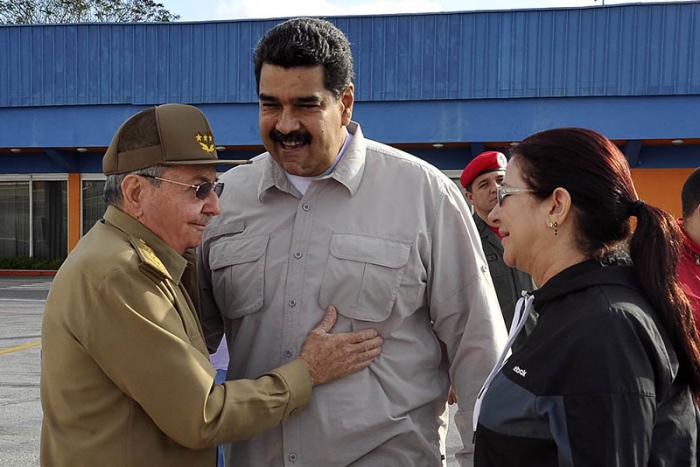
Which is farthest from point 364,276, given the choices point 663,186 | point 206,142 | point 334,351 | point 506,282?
point 663,186

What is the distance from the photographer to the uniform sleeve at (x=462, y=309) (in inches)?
99.0

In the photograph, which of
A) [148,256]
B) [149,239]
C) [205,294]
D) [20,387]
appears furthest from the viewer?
[20,387]

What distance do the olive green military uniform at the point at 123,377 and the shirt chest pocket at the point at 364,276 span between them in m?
0.46

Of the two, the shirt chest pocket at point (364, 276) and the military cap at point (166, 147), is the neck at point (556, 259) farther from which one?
the military cap at point (166, 147)

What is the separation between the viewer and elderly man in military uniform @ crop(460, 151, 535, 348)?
444cm

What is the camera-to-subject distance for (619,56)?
1727 cm

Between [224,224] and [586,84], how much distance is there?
16129mm

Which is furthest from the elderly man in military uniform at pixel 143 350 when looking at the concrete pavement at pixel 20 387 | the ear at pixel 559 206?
the concrete pavement at pixel 20 387

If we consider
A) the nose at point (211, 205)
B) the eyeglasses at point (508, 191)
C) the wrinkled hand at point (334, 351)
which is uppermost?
the eyeglasses at point (508, 191)

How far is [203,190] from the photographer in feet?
7.85

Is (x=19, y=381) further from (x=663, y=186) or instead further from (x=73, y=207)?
(x=663, y=186)

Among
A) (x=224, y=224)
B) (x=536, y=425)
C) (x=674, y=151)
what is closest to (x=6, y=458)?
(x=224, y=224)

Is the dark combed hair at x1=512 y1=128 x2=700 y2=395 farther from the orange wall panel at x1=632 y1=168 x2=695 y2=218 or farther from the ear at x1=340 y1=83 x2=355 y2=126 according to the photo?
the orange wall panel at x1=632 y1=168 x2=695 y2=218

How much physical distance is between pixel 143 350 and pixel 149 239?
0.40 metres
